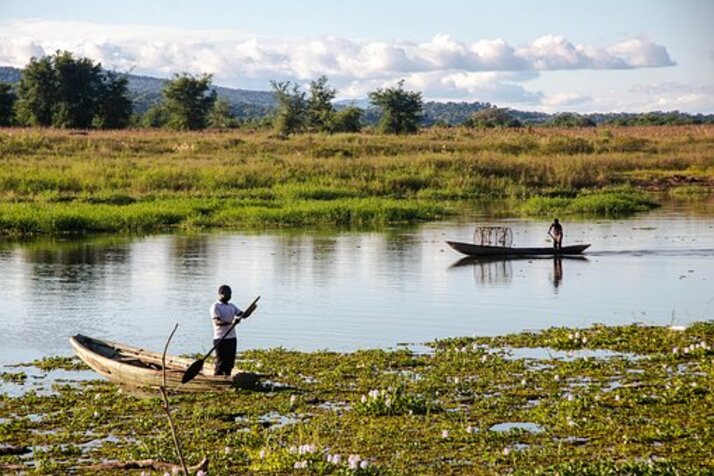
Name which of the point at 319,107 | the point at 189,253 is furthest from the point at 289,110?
the point at 189,253

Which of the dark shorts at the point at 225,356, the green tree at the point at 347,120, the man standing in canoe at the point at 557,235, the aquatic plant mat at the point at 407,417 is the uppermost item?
the green tree at the point at 347,120

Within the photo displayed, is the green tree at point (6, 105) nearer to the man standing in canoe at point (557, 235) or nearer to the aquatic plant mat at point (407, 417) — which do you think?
the man standing in canoe at point (557, 235)

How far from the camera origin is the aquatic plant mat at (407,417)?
10.8 m

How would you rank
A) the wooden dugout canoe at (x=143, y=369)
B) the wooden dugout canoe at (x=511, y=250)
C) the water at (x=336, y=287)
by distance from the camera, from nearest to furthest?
the wooden dugout canoe at (x=143, y=369), the water at (x=336, y=287), the wooden dugout canoe at (x=511, y=250)

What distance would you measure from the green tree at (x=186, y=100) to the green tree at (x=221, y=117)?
11295mm

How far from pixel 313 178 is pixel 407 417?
1554 inches

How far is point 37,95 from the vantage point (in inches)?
3310

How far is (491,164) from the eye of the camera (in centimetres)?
5747

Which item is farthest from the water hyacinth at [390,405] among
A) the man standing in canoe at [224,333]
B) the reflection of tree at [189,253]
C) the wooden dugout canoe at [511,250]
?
the wooden dugout canoe at [511,250]

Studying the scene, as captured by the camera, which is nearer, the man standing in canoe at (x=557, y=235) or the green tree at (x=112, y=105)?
the man standing in canoe at (x=557, y=235)

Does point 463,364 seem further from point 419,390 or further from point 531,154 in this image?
point 531,154

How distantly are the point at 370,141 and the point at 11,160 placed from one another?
73.8ft

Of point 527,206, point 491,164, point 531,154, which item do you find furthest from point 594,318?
point 531,154

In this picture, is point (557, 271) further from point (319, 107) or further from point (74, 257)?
point (319, 107)
